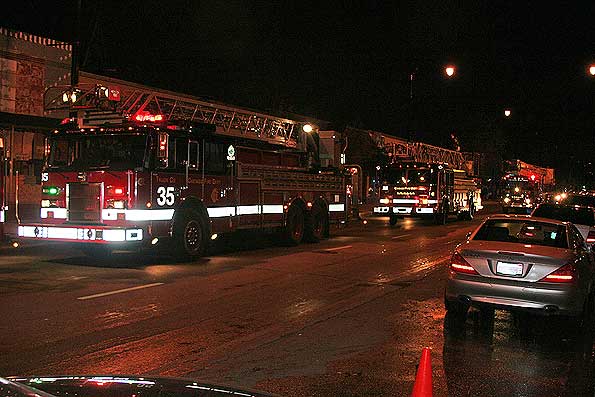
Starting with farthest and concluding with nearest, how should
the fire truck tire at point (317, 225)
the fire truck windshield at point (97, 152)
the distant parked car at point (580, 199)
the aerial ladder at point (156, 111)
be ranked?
1. the fire truck tire at point (317, 225)
2. the distant parked car at point (580, 199)
3. the aerial ladder at point (156, 111)
4. the fire truck windshield at point (97, 152)

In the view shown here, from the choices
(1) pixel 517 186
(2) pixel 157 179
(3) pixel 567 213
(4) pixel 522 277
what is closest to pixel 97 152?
(2) pixel 157 179

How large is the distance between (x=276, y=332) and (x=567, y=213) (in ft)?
31.8

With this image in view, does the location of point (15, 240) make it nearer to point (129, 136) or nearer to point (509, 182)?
point (129, 136)

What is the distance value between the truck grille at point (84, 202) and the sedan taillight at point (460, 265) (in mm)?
7475

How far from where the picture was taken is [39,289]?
35.5 ft

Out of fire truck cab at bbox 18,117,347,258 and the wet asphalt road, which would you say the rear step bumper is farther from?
the wet asphalt road

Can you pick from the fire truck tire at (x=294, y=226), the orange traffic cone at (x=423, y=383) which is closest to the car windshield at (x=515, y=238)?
the orange traffic cone at (x=423, y=383)

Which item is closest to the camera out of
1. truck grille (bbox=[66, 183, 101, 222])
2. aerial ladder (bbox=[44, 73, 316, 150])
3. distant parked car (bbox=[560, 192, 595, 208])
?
truck grille (bbox=[66, 183, 101, 222])

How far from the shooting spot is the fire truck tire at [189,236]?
1439 centimetres

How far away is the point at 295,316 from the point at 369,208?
102 feet

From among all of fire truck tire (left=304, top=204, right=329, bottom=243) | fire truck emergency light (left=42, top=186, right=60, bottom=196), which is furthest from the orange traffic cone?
fire truck tire (left=304, top=204, right=329, bottom=243)

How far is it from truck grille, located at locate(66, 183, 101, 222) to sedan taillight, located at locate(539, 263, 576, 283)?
8.60m

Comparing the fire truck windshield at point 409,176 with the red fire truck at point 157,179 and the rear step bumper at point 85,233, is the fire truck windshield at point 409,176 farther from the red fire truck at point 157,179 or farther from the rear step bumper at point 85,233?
the rear step bumper at point 85,233

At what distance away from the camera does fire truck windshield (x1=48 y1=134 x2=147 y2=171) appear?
1370 centimetres
